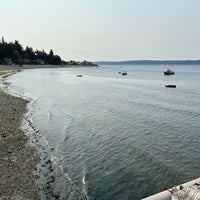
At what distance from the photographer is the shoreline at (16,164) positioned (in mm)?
14539

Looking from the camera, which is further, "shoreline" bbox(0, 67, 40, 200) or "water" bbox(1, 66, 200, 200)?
"water" bbox(1, 66, 200, 200)

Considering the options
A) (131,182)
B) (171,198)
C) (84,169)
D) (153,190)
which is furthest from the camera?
(84,169)

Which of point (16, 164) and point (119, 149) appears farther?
point (119, 149)

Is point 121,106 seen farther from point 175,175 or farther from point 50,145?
point 175,175

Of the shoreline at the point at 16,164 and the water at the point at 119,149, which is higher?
the shoreline at the point at 16,164

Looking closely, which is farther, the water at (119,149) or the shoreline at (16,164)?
the water at (119,149)

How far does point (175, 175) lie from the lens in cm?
1738

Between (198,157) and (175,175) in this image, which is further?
(198,157)

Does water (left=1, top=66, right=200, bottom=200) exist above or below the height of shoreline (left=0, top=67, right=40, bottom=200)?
below

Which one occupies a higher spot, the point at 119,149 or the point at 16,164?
the point at 16,164

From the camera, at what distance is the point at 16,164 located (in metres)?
18.0

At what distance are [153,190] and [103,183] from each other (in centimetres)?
311

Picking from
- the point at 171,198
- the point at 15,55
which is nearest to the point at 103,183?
the point at 171,198

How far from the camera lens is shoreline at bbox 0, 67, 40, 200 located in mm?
14539
